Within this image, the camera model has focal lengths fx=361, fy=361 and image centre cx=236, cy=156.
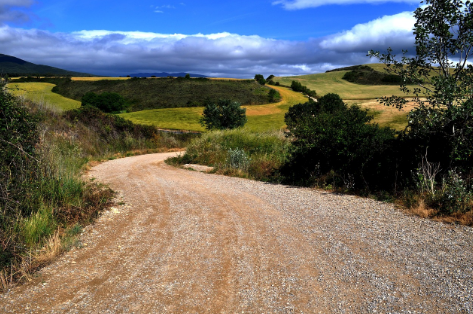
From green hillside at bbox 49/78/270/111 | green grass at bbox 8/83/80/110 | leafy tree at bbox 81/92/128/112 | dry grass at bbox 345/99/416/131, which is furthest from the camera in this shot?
green hillside at bbox 49/78/270/111

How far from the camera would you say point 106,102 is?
79125mm

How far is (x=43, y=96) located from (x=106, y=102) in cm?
4974

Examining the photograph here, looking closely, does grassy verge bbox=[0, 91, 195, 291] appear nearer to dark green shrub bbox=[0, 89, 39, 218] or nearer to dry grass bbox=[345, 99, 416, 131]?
Answer: dark green shrub bbox=[0, 89, 39, 218]

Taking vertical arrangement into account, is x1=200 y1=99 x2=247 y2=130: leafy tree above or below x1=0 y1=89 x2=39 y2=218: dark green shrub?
below

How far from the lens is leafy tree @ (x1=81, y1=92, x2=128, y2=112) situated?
78875mm

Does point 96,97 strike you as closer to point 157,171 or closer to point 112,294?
point 157,171

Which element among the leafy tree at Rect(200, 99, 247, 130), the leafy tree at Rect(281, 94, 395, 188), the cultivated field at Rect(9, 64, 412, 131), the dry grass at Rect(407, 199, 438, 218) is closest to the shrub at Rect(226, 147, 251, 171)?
the leafy tree at Rect(281, 94, 395, 188)

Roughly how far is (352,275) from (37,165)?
6.46 m

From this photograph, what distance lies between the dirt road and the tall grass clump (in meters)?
5.63

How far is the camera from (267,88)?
97.2 m

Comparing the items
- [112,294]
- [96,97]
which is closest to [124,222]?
[112,294]

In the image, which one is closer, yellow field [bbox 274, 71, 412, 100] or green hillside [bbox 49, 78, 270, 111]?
yellow field [bbox 274, 71, 412, 100]

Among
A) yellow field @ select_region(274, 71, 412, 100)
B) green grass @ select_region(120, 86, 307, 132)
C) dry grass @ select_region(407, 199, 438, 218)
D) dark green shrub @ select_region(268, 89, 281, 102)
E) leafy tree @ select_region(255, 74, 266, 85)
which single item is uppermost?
leafy tree @ select_region(255, 74, 266, 85)

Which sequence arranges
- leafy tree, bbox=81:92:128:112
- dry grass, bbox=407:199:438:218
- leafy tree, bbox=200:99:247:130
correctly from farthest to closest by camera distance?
leafy tree, bbox=81:92:128:112 < leafy tree, bbox=200:99:247:130 < dry grass, bbox=407:199:438:218
